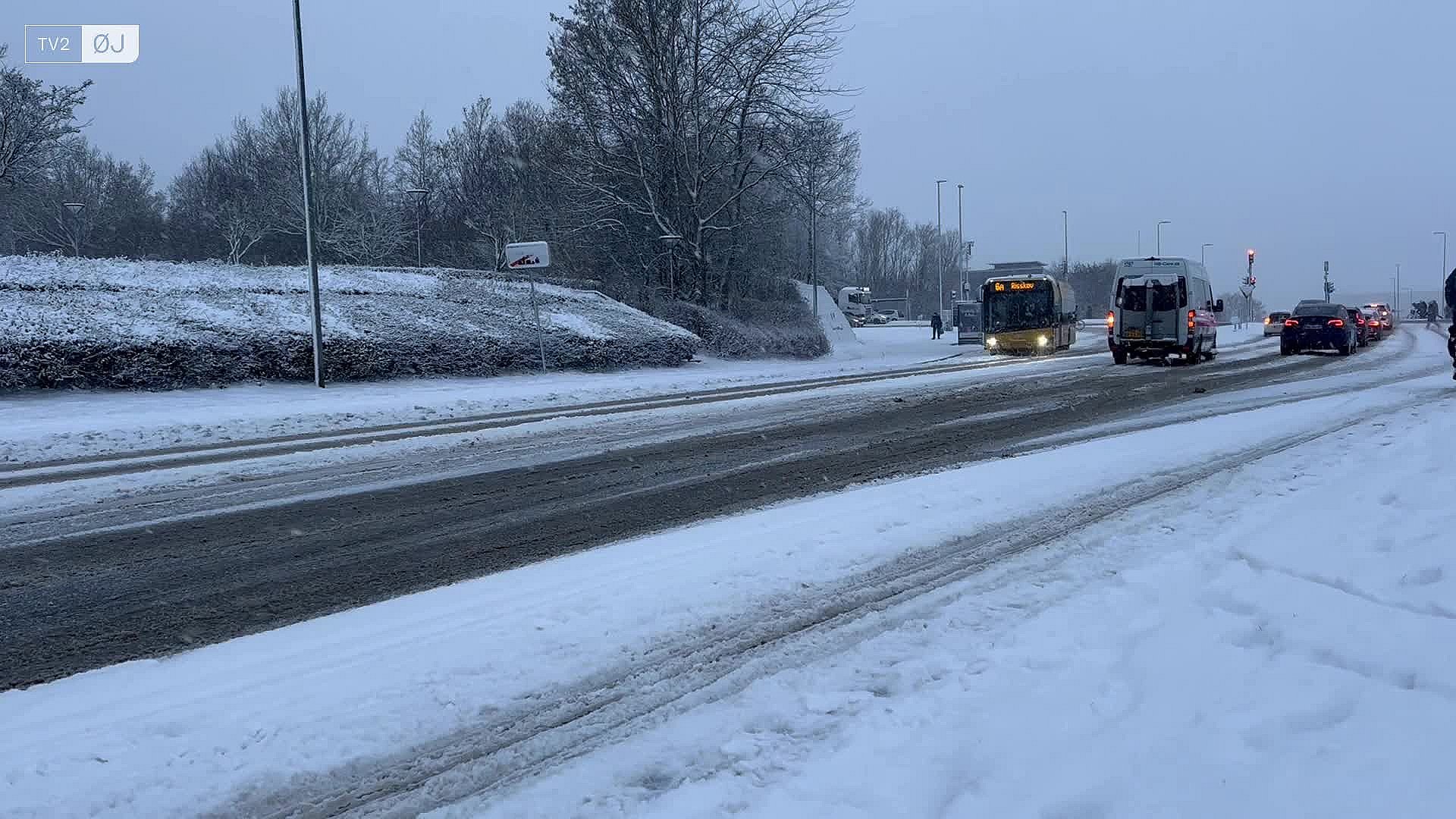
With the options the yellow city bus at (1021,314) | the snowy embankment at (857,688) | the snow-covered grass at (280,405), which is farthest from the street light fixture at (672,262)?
the snowy embankment at (857,688)

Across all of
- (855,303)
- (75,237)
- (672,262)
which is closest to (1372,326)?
(672,262)

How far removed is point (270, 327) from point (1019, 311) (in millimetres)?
27026

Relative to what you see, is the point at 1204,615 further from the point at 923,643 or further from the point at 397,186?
the point at 397,186

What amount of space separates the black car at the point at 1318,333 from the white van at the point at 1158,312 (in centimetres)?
348

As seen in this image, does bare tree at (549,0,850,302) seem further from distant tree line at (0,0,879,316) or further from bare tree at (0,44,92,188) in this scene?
bare tree at (0,44,92,188)

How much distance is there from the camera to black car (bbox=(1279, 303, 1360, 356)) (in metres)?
28.4

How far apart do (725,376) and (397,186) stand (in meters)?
48.3

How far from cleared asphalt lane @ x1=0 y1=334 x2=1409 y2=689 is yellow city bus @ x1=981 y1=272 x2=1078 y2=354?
2492 centimetres

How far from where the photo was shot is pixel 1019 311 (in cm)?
3581

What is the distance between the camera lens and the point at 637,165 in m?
32.2

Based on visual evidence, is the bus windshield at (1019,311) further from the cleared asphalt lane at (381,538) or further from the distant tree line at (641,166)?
the cleared asphalt lane at (381,538)

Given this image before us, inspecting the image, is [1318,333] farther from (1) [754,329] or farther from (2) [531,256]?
(2) [531,256]

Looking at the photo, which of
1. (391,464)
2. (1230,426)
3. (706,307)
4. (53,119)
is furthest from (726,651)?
(53,119)

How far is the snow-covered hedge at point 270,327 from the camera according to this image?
647 inches
